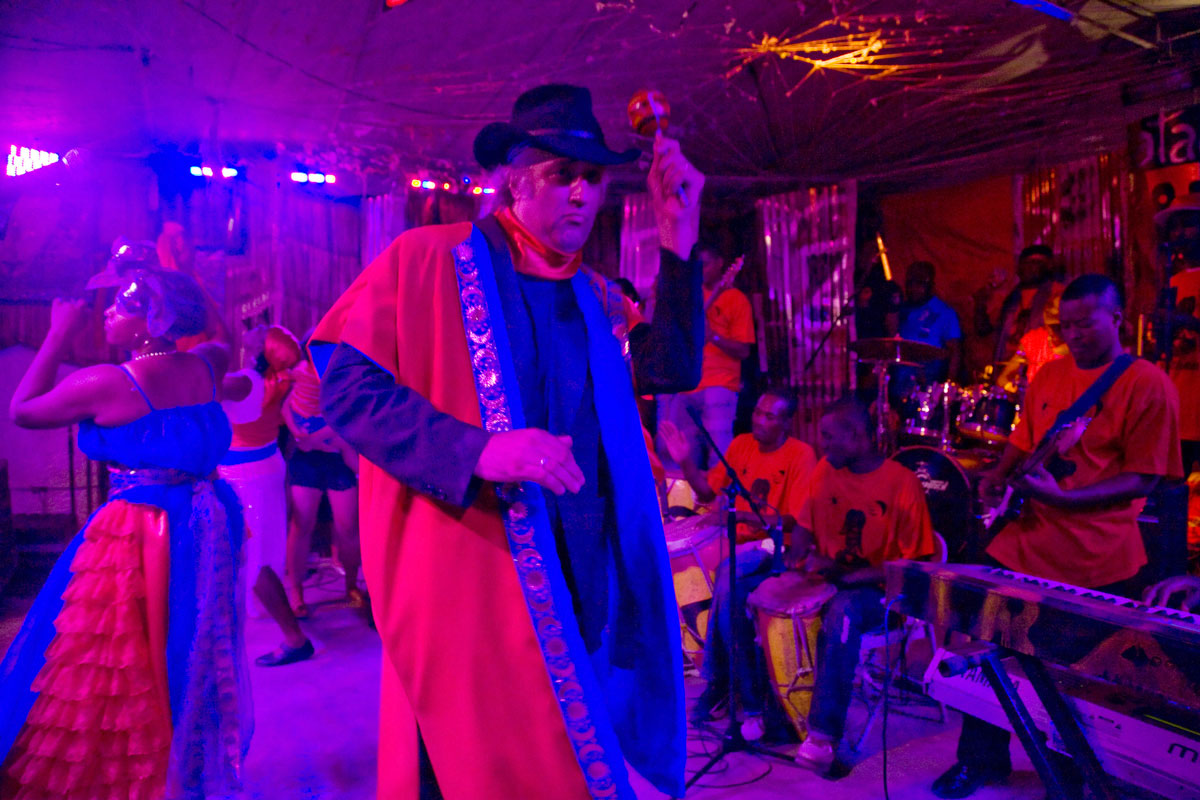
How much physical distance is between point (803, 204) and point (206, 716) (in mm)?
8407

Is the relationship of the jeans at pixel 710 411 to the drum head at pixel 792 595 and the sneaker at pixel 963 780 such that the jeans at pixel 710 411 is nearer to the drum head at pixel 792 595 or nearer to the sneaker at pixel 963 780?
the drum head at pixel 792 595

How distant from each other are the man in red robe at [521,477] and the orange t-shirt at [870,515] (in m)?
2.73

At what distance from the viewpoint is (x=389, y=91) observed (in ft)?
20.2

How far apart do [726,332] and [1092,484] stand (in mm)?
4449

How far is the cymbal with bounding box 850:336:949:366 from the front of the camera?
284 inches

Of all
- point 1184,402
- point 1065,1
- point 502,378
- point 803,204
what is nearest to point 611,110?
point 1065,1

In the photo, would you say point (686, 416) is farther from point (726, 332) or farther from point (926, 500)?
point (926, 500)

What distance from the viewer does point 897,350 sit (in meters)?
7.34

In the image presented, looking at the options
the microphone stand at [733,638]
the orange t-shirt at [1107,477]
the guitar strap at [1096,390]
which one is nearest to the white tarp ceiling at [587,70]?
the guitar strap at [1096,390]

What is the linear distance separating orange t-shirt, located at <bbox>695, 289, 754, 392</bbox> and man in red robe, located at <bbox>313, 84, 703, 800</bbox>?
5.91m

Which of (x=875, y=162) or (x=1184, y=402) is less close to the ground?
(x=875, y=162)

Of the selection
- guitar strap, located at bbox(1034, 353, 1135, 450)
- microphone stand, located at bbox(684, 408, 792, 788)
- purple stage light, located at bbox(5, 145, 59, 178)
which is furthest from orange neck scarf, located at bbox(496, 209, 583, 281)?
purple stage light, located at bbox(5, 145, 59, 178)

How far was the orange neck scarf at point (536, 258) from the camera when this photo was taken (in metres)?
1.80

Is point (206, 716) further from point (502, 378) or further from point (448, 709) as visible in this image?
point (502, 378)
